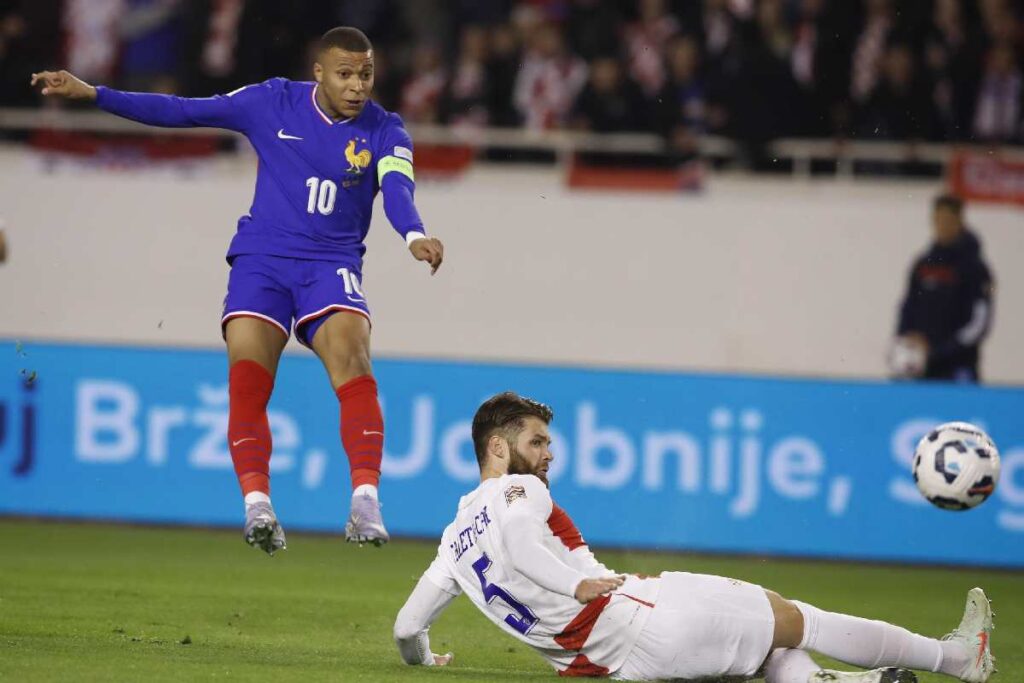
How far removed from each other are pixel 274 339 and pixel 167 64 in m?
8.92

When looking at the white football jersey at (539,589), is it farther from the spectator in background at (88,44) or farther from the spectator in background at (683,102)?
the spectator in background at (88,44)

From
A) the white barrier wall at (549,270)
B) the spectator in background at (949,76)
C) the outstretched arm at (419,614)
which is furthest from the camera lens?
the white barrier wall at (549,270)

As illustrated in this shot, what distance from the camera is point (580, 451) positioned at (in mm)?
11930

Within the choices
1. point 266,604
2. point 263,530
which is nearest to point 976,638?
point 263,530

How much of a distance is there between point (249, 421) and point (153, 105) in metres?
1.45

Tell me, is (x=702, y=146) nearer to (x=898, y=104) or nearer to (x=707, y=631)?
(x=898, y=104)

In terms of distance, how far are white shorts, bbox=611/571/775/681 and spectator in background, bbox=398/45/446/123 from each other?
9.77m

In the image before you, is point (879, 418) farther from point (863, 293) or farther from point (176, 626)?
point (176, 626)

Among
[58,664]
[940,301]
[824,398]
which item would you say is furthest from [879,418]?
[58,664]

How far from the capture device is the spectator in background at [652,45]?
15.1m

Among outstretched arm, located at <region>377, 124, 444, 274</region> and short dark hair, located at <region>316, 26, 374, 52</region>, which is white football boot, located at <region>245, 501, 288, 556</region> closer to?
outstretched arm, located at <region>377, 124, 444, 274</region>

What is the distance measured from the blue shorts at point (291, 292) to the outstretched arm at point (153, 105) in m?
0.63

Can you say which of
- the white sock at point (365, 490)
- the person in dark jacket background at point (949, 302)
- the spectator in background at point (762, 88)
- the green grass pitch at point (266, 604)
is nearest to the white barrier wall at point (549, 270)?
the spectator in background at point (762, 88)

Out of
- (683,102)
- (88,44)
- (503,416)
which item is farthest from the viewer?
(88,44)
